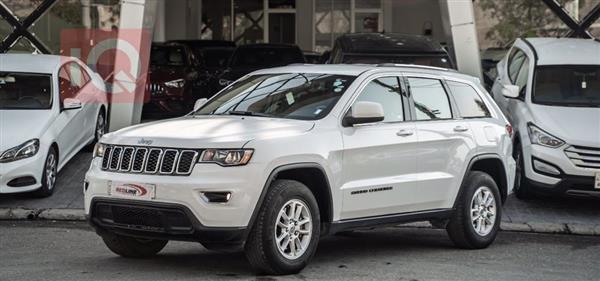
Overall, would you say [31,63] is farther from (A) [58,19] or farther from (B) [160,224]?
(A) [58,19]

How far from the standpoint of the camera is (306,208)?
723cm

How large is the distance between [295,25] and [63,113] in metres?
19.3

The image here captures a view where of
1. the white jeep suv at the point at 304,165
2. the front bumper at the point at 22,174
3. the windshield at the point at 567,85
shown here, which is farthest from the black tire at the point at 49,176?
the windshield at the point at 567,85

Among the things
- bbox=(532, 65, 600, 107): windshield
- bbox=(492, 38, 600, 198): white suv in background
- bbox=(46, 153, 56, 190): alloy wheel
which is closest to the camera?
bbox=(492, 38, 600, 198): white suv in background

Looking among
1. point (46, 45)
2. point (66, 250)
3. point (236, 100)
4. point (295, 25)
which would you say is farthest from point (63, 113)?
point (295, 25)

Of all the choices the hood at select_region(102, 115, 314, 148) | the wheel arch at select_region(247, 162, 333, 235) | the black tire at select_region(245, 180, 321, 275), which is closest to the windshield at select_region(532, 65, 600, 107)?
the wheel arch at select_region(247, 162, 333, 235)

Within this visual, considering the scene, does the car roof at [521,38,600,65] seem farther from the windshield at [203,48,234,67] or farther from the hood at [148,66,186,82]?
the windshield at [203,48,234,67]

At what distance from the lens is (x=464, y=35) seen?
15484 millimetres

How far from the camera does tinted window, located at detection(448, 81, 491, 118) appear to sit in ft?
29.5

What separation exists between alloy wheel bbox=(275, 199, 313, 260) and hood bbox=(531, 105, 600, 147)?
476 centimetres

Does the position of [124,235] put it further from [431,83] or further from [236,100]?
[431,83]

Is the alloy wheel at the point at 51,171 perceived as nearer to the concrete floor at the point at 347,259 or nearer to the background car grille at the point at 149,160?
the concrete floor at the point at 347,259

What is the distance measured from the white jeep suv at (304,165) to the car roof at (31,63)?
16.1 feet

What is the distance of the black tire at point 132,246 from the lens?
778cm
